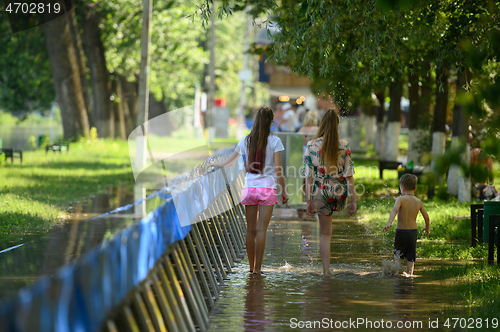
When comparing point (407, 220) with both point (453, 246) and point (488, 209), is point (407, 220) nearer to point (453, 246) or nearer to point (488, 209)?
point (488, 209)

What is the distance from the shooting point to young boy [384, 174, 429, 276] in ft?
Answer: 26.2

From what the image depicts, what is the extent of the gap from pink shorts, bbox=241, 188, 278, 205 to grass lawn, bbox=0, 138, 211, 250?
12.4 feet

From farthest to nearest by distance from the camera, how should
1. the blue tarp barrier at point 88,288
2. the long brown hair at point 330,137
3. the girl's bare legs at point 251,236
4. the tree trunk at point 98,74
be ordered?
the tree trunk at point 98,74
the girl's bare legs at point 251,236
the long brown hair at point 330,137
the blue tarp barrier at point 88,288

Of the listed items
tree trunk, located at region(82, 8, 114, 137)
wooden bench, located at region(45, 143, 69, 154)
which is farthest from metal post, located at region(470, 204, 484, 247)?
tree trunk, located at region(82, 8, 114, 137)

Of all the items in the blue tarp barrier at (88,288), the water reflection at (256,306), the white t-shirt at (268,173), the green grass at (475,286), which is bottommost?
the water reflection at (256,306)

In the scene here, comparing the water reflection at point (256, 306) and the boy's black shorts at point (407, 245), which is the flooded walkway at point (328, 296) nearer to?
the water reflection at point (256, 306)

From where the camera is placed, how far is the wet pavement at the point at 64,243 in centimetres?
756

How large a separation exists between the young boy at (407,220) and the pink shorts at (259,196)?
4.54 ft

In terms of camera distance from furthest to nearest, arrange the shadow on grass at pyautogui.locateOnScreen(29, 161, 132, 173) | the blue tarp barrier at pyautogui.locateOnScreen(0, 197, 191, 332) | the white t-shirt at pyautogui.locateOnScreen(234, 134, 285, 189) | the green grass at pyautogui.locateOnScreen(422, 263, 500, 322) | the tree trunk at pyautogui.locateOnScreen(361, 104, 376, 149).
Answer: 1. the tree trunk at pyautogui.locateOnScreen(361, 104, 376, 149)
2. the shadow on grass at pyautogui.locateOnScreen(29, 161, 132, 173)
3. the white t-shirt at pyautogui.locateOnScreen(234, 134, 285, 189)
4. the green grass at pyautogui.locateOnScreen(422, 263, 500, 322)
5. the blue tarp barrier at pyautogui.locateOnScreen(0, 197, 191, 332)

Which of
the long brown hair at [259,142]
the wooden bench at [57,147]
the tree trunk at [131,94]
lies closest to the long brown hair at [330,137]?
the long brown hair at [259,142]

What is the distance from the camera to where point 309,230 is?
39.3 ft

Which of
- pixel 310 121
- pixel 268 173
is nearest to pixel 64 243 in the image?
pixel 268 173

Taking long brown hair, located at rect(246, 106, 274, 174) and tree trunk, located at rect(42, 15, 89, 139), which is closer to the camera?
long brown hair, located at rect(246, 106, 274, 174)

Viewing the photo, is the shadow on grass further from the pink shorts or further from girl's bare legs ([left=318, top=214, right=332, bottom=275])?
girl's bare legs ([left=318, top=214, right=332, bottom=275])
